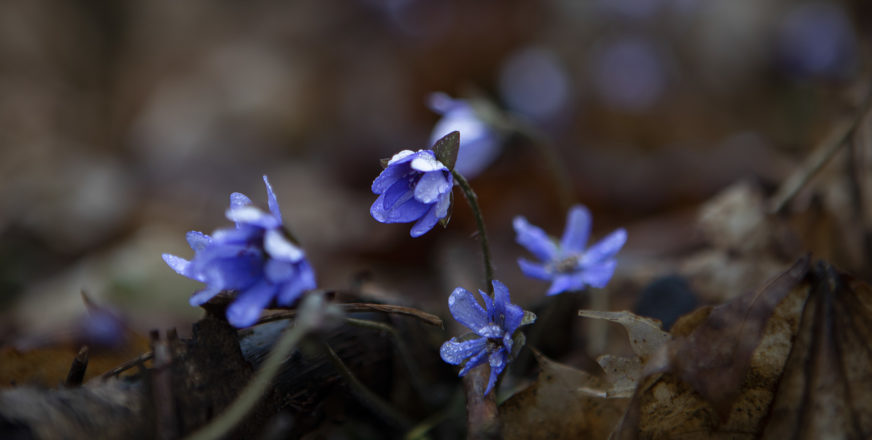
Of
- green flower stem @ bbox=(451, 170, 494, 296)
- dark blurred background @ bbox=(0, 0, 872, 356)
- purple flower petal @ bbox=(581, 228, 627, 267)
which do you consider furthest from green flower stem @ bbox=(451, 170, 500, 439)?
dark blurred background @ bbox=(0, 0, 872, 356)

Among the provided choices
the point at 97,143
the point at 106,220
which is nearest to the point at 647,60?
the point at 106,220

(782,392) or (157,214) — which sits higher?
(157,214)

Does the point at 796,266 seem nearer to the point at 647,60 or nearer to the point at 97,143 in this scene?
the point at 647,60

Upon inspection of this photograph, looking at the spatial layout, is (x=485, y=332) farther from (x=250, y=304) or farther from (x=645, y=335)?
(x=250, y=304)

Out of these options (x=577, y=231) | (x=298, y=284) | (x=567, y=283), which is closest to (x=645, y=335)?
(x=567, y=283)

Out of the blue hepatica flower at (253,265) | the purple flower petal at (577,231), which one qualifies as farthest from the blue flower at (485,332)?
the purple flower petal at (577,231)

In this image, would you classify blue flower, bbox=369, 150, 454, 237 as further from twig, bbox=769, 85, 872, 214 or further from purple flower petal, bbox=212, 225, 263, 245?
twig, bbox=769, 85, 872, 214

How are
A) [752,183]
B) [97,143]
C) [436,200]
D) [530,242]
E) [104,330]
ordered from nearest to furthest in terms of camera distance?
[436,200], [530,242], [104,330], [752,183], [97,143]
